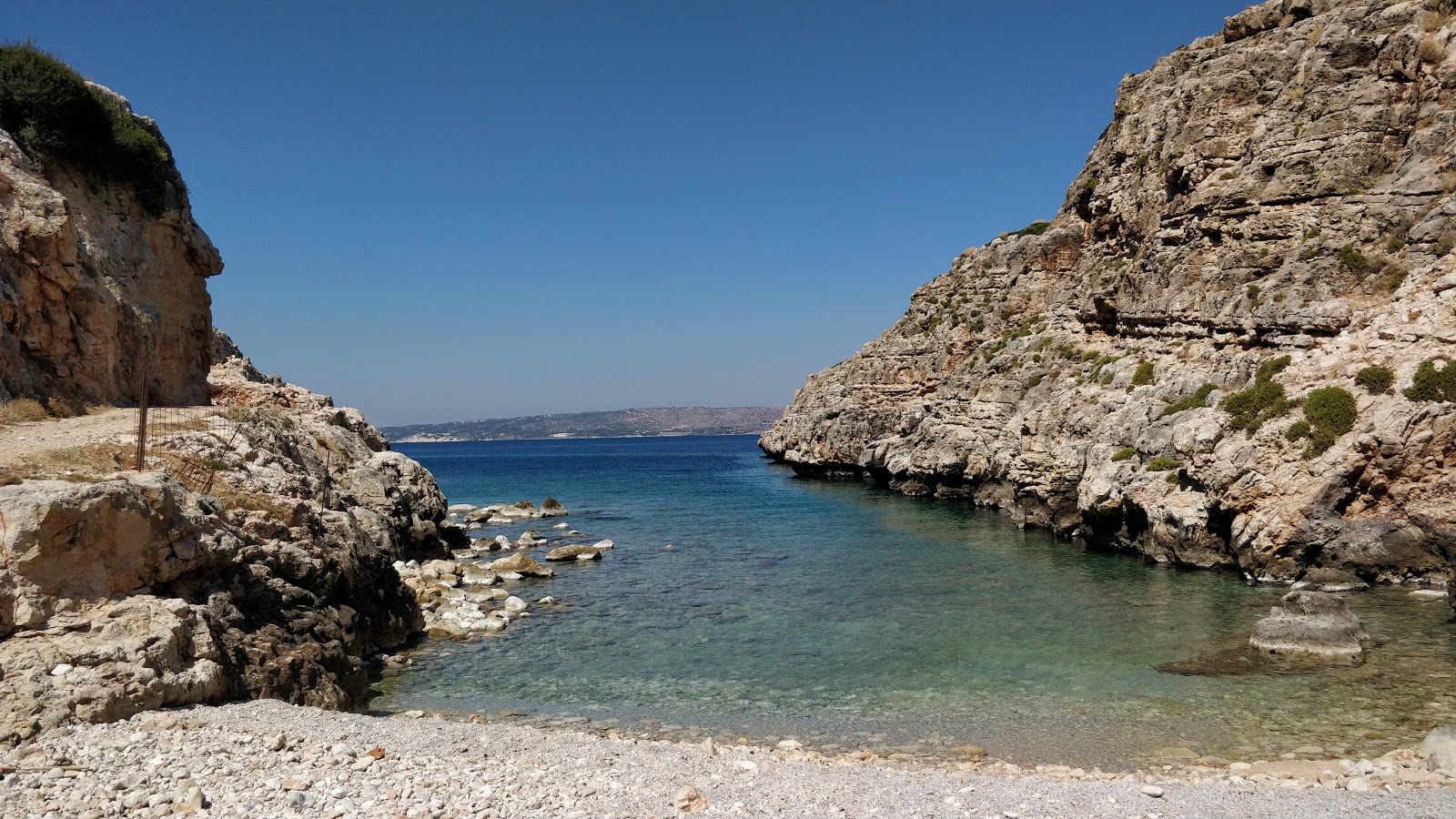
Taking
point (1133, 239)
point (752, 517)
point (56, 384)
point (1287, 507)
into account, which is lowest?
point (752, 517)

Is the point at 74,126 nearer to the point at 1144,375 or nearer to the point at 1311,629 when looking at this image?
the point at 1311,629

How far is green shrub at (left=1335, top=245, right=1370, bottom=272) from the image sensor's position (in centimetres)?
3002

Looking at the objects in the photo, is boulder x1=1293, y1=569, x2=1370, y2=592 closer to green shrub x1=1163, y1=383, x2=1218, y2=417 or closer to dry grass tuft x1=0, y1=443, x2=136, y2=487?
green shrub x1=1163, y1=383, x2=1218, y2=417

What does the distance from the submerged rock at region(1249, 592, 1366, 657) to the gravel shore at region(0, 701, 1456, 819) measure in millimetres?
7025

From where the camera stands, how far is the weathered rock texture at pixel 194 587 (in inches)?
390

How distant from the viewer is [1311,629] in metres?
17.6

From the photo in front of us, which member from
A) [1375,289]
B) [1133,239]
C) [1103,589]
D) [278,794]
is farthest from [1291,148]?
[278,794]

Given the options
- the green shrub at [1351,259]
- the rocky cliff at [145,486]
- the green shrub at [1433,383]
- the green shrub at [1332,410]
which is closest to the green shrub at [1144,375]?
the green shrub at [1351,259]

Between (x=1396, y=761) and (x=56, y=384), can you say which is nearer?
(x=1396, y=761)

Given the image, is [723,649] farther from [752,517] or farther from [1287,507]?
[752,517]

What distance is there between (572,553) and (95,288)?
740 inches

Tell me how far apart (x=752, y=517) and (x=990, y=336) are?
98.0 feet

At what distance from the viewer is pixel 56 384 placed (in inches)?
771

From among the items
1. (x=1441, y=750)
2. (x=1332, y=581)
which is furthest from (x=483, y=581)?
(x=1332, y=581)
